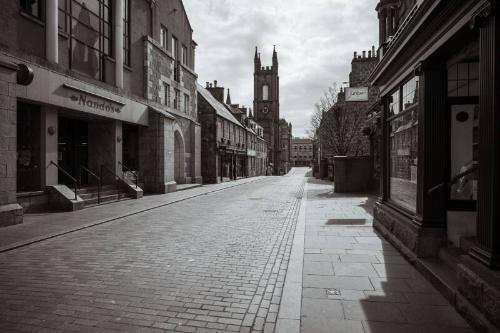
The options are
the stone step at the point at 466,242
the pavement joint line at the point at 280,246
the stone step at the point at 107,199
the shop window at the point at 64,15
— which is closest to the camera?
the pavement joint line at the point at 280,246

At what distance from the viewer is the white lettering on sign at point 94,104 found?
13.3 m

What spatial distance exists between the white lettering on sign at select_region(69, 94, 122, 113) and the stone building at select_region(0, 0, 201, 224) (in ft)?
0.14

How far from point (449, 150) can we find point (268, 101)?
75.4 metres

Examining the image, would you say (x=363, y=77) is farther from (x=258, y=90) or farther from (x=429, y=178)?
(x=258, y=90)

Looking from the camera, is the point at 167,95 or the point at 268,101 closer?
the point at 167,95

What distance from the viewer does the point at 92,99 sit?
14133 mm

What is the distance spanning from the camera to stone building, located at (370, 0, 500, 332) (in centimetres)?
366

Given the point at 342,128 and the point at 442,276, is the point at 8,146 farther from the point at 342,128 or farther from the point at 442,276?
the point at 342,128

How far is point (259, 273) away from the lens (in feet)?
17.8

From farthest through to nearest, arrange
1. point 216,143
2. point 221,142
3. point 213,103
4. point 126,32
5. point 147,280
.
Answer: point 213,103
point 221,142
point 216,143
point 126,32
point 147,280

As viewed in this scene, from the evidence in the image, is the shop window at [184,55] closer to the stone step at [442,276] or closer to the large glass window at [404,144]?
the large glass window at [404,144]

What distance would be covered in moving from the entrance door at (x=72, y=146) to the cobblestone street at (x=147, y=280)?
8.35m

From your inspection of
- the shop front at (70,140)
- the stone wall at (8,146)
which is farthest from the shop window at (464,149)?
the shop front at (70,140)

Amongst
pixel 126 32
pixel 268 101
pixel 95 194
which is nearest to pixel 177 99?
pixel 126 32
